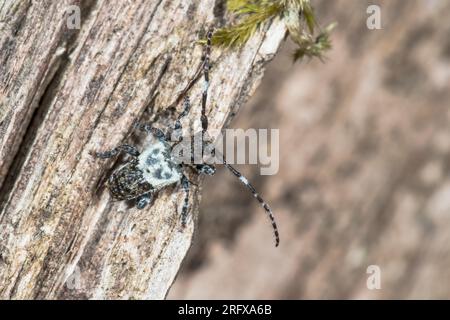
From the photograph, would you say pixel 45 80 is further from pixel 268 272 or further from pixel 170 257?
pixel 268 272

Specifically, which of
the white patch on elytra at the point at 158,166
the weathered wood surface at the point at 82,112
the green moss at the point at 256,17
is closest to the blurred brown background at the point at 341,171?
the white patch on elytra at the point at 158,166

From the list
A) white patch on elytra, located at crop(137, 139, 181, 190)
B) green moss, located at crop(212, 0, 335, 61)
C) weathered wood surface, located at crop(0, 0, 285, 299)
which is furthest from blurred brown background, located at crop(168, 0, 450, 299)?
weathered wood surface, located at crop(0, 0, 285, 299)

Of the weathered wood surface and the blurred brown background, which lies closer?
the weathered wood surface

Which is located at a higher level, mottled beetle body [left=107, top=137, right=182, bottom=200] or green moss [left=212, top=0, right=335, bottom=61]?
green moss [left=212, top=0, right=335, bottom=61]

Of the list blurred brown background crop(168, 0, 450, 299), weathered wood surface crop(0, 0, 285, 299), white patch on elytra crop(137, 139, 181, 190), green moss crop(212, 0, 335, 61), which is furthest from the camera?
blurred brown background crop(168, 0, 450, 299)

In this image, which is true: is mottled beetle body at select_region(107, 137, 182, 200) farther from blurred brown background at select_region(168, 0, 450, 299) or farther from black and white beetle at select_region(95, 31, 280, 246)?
blurred brown background at select_region(168, 0, 450, 299)
